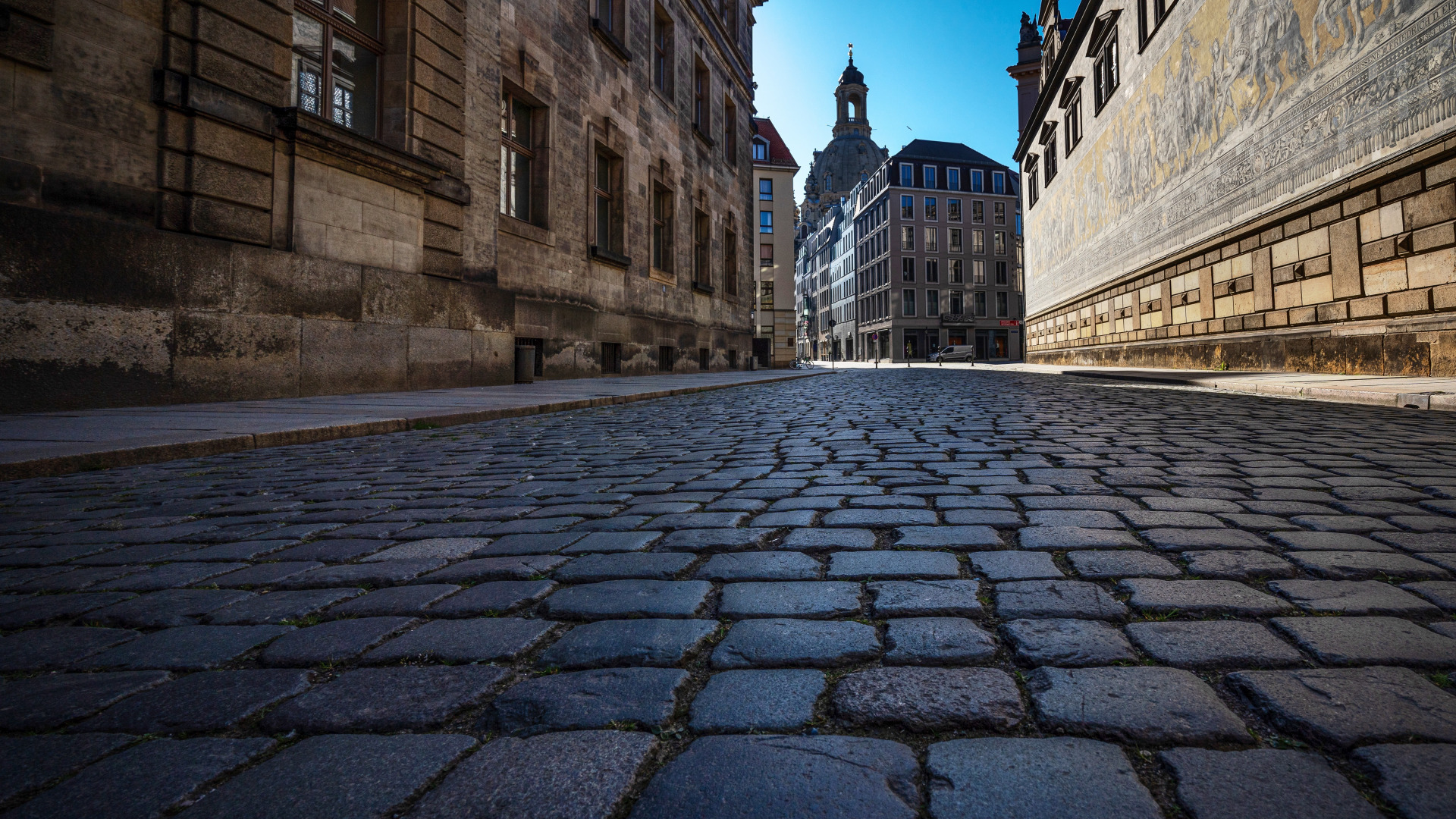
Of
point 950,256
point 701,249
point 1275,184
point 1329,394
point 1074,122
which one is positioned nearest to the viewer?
point 1329,394

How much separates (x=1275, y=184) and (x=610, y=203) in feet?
41.8

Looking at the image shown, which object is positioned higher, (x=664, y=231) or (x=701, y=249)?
(x=701, y=249)

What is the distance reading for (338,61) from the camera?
365 inches

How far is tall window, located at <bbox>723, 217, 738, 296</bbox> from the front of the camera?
82.2 feet

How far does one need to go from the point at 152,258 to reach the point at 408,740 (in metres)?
7.34

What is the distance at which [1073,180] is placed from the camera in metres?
28.0

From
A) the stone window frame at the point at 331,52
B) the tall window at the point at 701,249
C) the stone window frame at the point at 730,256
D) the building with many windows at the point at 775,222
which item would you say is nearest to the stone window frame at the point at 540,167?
the stone window frame at the point at 331,52

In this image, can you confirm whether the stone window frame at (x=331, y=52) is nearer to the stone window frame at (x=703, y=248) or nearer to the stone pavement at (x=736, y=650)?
the stone pavement at (x=736, y=650)

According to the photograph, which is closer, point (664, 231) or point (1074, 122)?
point (664, 231)

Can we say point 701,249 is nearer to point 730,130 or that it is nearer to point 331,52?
point 730,130

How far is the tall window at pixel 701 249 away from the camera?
2242 cm

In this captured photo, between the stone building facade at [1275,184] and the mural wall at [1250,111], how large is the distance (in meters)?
0.03

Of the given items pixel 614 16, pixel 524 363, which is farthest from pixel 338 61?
pixel 614 16

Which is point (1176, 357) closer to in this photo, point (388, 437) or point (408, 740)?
point (388, 437)
